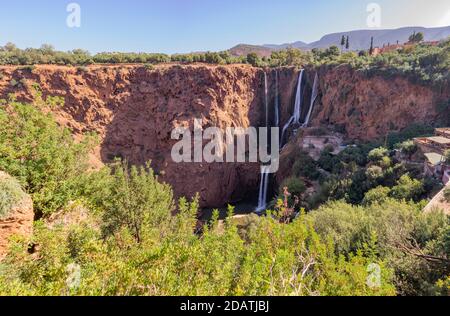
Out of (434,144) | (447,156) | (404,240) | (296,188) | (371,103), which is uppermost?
(371,103)

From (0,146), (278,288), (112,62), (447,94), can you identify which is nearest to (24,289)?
(278,288)

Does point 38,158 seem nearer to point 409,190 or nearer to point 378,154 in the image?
point 409,190

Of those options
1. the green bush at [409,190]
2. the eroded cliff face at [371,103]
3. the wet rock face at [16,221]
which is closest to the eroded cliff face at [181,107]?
the eroded cliff face at [371,103]

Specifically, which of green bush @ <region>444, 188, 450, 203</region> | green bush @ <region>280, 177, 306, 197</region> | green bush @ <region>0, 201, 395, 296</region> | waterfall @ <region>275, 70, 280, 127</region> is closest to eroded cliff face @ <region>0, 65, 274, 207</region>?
waterfall @ <region>275, 70, 280, 127</region>

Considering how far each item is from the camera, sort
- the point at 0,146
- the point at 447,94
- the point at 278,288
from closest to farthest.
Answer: the point at 278,288 → the point at 0,146 → the point at 447,94

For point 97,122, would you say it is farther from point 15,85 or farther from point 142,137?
point 15,85

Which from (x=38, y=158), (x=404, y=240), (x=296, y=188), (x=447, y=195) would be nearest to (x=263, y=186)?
(x=296, y=188)
